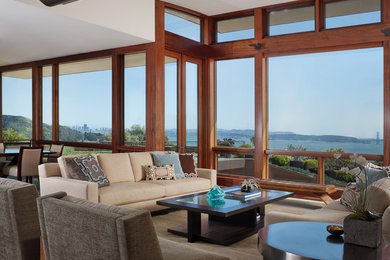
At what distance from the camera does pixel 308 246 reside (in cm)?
238

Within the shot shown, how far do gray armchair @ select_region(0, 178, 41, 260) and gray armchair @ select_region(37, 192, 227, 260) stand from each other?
376mm

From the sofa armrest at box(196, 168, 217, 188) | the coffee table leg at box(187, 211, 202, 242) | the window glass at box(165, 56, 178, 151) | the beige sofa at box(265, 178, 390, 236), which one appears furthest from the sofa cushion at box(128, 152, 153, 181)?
the beige sofa at box(265, 178, 390, 236)

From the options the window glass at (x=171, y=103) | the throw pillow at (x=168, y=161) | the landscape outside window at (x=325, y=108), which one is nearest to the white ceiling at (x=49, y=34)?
the window glass at (x=171, y=103)

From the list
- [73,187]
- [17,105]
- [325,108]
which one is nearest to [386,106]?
[325,108]

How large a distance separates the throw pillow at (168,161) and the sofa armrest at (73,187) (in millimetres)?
1462

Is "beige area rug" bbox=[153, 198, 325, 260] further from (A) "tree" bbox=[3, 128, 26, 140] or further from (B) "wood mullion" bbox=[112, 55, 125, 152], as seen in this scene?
(A) "tree" bbox=[3, 128, 26, 140]

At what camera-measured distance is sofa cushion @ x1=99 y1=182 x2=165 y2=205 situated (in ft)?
14.8

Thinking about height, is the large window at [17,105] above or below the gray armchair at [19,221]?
above

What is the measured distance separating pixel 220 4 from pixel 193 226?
14.1 feet

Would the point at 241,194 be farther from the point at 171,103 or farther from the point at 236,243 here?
the point at 171,103

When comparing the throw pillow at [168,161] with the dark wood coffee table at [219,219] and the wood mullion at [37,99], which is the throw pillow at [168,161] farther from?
the wood mullion at [37,99]

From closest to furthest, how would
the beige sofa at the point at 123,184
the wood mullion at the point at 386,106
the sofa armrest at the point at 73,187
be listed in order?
the sofa armrest at the point at 73,187 < the beige sofa at the point at 123,184 < the wood mullion at the point at 386,106

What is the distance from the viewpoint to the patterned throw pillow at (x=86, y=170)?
468 centimetres

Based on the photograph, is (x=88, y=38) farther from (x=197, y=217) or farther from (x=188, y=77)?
(x=197, y=217)
